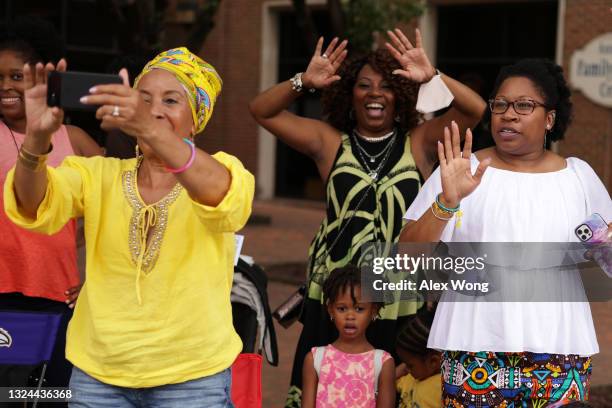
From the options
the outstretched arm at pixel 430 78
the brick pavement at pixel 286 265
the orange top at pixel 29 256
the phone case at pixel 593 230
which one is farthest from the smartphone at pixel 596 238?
the brick pavement at pixel 286 265

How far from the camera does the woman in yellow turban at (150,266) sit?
271 centimetres

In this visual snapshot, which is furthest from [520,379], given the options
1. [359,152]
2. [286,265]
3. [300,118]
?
[286,265]

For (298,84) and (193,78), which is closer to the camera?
(193,78)

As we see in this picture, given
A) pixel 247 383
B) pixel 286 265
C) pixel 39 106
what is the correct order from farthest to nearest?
pixel 286 265 → pixel 247 383 → pixel 39 106

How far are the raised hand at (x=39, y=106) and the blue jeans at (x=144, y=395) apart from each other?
2.43 feet

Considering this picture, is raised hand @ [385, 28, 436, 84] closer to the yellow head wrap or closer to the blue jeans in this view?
the yellow head wrap

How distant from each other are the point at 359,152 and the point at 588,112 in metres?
11.4

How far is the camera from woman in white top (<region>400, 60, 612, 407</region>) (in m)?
3.23

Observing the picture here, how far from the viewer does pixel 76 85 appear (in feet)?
7.79

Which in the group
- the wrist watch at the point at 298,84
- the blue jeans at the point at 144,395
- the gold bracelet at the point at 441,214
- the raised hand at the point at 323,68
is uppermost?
the raised hand at the point at 323,68

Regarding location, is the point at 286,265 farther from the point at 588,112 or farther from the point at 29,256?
the point at 29,256

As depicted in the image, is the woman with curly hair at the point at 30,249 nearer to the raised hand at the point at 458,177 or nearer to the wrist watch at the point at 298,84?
the wrist watch at the point at 298,84

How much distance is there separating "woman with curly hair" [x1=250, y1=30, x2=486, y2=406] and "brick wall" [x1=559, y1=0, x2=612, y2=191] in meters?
10.9

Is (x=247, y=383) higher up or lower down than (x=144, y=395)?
lower down
